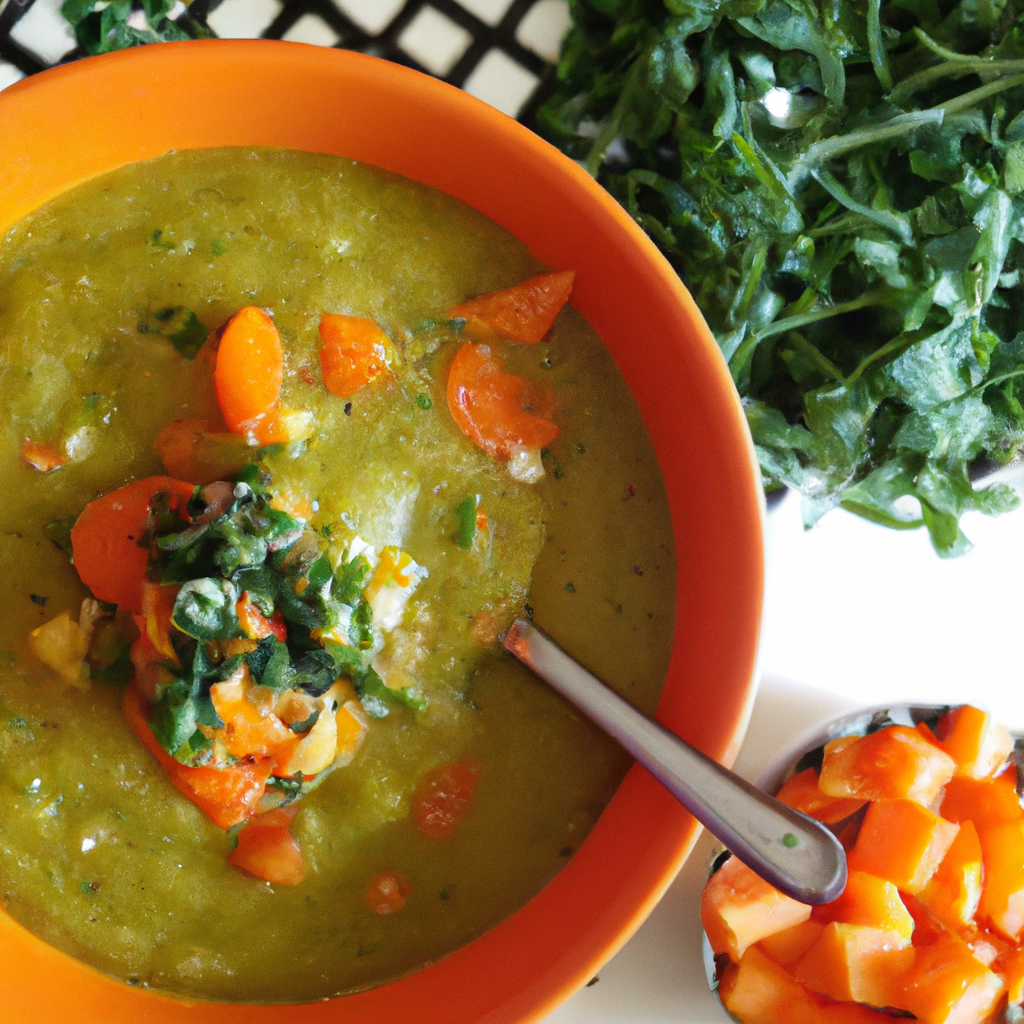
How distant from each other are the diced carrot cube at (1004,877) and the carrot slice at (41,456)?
2369mm

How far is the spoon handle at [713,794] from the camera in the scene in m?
1.79

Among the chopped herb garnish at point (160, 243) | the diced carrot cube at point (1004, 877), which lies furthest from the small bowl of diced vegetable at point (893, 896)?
the chopped herb garnish at point (160, 243)

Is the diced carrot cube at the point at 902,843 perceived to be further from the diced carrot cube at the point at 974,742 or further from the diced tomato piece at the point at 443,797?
the diced tomato piece at the point at 443,797

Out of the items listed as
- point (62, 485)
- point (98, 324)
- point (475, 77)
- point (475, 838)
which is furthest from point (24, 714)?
point (475, 77)

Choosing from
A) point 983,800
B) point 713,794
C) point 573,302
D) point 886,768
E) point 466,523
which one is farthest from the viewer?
point 983,800

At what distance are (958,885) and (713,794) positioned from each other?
105 centimetres

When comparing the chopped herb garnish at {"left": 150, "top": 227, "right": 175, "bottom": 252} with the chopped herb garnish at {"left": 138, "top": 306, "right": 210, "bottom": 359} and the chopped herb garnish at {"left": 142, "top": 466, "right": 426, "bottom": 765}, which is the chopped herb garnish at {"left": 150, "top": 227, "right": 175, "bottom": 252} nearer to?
the chopped herb garnish at {"left": 138, "top": 306, "right": 210, "bottom": 359}

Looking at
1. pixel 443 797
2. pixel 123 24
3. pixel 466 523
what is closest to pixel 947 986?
pixel 443 797

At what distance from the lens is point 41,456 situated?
2.06 m

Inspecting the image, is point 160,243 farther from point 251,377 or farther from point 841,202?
point 841,202

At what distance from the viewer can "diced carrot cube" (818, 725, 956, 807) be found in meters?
2.48

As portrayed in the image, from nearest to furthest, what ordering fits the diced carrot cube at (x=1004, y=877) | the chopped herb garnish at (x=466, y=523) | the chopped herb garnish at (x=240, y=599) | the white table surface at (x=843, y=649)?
the chopped herb garnish at (x=240, y=599), the chopped herb garnish at (x=466, y=523), the diced carrot cube at (x=1004, y=877), the white table surface at (x=843, y=649)

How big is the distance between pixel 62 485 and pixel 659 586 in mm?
1264

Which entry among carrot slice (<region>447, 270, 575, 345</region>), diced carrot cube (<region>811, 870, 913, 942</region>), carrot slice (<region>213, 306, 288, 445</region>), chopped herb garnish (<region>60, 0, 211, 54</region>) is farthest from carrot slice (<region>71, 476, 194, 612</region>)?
diced carrot cube (<region>811, 870, 913, 942</region>)
